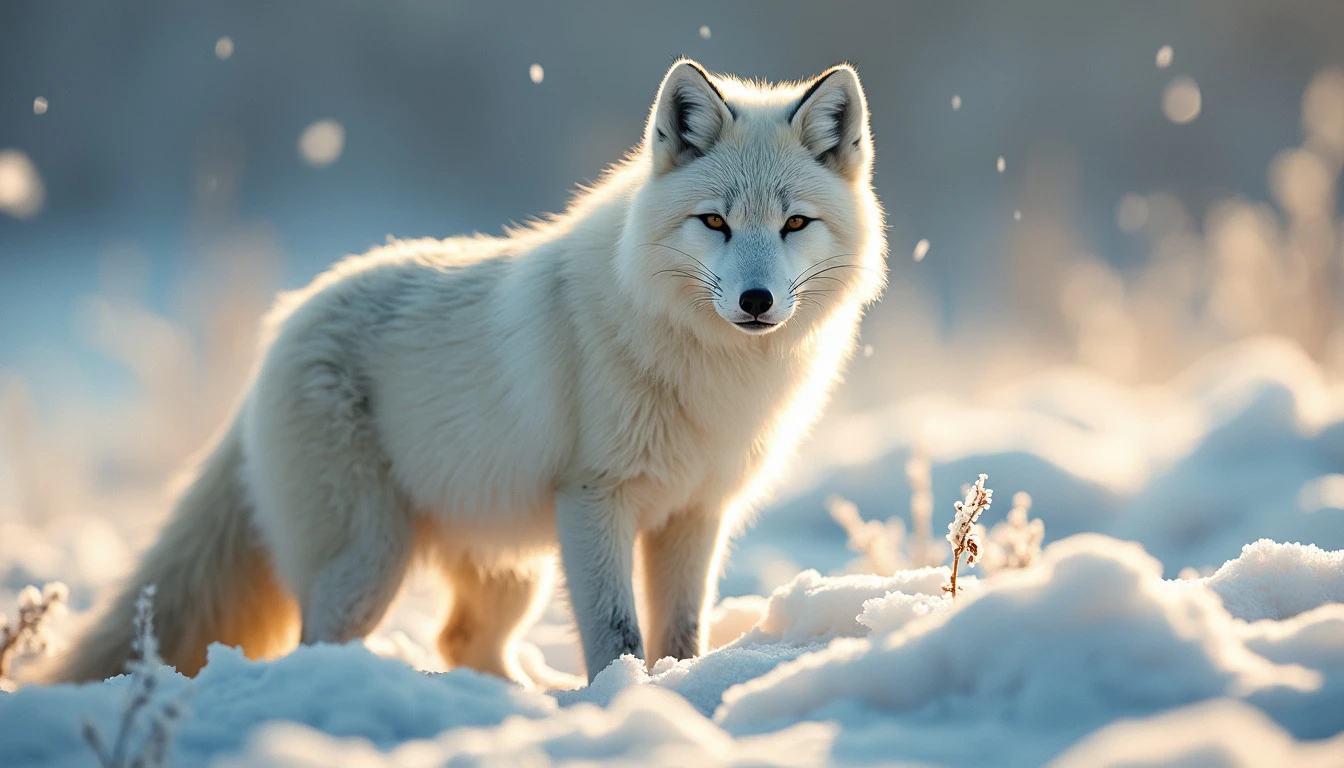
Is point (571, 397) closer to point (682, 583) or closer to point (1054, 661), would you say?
point (682, 583)

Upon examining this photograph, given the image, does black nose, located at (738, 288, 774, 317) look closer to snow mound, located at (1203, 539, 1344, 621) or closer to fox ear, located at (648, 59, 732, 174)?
fox ear, located at (648, 59, 732, 174)

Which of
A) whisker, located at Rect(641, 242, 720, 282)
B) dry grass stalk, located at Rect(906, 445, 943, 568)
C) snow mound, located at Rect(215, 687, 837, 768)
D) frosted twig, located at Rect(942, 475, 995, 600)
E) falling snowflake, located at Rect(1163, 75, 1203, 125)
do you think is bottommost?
snow mound, located at Rect(215, 687, 837, 768)

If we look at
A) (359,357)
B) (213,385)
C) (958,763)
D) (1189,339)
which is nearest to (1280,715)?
(958,763)

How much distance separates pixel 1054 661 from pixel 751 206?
187 centimetres

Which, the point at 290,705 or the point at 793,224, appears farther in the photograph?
the point at 793,224

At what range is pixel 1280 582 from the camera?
2.28 meters

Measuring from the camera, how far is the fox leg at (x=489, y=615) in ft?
13.4

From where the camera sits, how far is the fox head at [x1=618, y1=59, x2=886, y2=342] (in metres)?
2.96

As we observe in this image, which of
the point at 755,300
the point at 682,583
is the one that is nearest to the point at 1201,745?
the point at 755,300

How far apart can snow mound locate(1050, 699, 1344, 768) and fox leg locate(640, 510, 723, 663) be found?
87.9 inches

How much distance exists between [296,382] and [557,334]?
1.04 metres

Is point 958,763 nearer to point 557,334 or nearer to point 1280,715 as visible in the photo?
point 1280,715

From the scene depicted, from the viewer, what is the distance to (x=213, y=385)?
21.1 ft

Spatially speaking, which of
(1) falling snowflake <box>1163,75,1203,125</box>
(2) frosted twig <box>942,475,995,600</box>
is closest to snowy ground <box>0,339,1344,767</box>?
(2) frosted twig <box>942,475,995,600</box>
